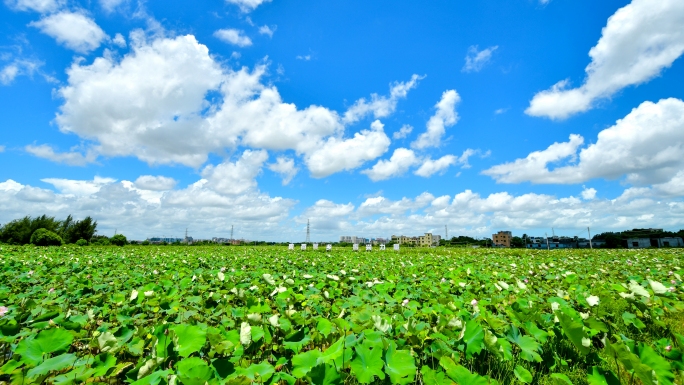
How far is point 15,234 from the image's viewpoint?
1217 inches

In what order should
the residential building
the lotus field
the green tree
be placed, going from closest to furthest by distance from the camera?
the lotus field, the green tree, the residential building

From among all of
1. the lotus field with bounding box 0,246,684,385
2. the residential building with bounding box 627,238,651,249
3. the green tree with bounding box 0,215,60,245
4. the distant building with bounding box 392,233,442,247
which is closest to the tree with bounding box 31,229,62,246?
the green tree with bounding box 0,215,60,245

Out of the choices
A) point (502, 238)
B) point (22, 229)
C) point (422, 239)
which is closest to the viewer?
point (22, 229)

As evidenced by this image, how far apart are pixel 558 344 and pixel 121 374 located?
3216mm

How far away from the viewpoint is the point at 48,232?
23922 millimetres

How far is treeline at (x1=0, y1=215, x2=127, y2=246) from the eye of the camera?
23717mm

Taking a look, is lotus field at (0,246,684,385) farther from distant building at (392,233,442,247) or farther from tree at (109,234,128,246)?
distant building at (392,233,442,247)

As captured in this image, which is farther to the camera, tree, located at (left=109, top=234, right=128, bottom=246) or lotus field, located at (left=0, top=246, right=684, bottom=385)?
tree, located at (left=109, top=234, right=128, bottom=246)

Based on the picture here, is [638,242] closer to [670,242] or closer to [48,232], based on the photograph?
[670,242]

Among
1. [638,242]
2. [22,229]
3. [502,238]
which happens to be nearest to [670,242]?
[638,242]

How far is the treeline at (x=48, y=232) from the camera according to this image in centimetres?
2372

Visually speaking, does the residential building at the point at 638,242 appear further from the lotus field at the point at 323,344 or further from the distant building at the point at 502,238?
the lotus field at the point at 323,344

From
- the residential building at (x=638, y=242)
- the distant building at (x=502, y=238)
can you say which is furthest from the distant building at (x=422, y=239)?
the residential building at (x=638, y=242)

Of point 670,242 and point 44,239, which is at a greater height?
point 44,239
